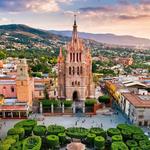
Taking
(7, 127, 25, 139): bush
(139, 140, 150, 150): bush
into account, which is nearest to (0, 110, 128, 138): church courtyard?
(7, 127, 25, 139): bush

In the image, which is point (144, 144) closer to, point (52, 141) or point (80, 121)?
point (52, 141)

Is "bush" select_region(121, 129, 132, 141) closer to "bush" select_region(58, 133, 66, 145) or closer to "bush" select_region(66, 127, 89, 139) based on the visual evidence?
"bush" select_region(66, 127, 89, 139)

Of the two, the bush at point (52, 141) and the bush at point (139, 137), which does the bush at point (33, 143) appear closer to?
the bush at point (52, 141)


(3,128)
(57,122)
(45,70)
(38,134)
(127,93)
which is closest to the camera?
(38,134)

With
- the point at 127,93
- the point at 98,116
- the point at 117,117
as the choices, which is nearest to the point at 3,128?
the point at 98,116

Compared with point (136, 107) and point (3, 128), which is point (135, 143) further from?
point (3, 128)
